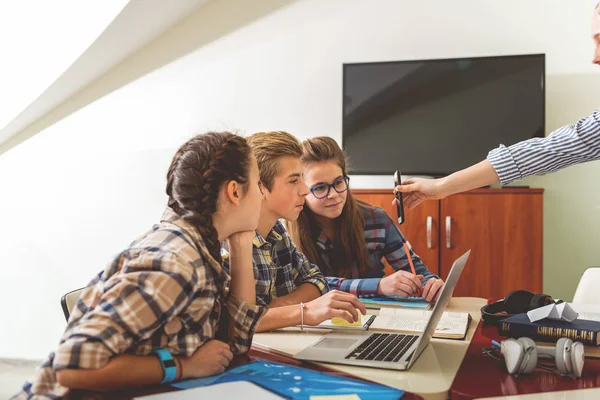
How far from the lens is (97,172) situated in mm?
4133

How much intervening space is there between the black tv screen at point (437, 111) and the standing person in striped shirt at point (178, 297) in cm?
227

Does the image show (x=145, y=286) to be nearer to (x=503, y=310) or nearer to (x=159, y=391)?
(x=159, y=391)

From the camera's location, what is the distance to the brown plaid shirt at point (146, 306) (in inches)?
36.7

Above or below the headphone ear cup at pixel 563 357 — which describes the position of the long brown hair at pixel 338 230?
above

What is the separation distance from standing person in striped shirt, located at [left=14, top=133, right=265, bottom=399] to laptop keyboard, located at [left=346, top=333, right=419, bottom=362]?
0.23 meters

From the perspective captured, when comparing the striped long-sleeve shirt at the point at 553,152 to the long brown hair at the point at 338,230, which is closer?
the striped long-sleeve shirt at the point at 553,152

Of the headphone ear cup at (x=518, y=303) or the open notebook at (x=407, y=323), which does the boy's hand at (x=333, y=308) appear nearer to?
the open notebook at (x=407, y=323)

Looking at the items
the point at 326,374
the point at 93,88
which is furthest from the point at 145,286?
the point at 93,88

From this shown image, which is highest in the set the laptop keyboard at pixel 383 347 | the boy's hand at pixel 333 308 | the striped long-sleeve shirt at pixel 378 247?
the striped long-sleeve shirt at pixel 378 247

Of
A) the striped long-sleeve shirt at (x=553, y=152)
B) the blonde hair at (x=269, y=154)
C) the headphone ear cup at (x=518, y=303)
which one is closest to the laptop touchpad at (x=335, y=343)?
the headphone ear cup at (x=518, y=303)

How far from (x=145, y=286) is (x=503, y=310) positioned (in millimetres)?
1020

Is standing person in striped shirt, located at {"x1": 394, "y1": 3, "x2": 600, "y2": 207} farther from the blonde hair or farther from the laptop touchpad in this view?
the laptop touchpad

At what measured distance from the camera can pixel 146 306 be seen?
38.3 inches

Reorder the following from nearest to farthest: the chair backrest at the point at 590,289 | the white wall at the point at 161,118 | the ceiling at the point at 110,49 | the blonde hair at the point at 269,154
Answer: the blonde hair at the point at 269,154 → the chair backrest at the point at 590,289 → the ceiling at the point at 110,49 → the white wall at the point at 161,118
